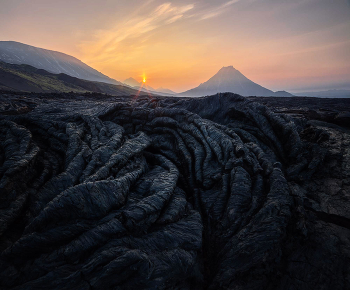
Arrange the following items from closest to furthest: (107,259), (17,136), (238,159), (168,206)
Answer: (107,259) → (168,206) → (238,159) → (17,136)

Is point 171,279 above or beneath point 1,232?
beneath

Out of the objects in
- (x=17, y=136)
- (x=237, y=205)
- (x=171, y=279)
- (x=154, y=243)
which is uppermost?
(x=17, y=136)

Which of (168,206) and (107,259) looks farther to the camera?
(168,206)

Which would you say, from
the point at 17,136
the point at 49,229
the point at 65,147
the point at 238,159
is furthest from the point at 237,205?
the point at 17,136

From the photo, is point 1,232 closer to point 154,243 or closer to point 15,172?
point 15,172

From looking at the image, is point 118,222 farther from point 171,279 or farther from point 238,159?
point 238,159

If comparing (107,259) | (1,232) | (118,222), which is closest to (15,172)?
(1,232)

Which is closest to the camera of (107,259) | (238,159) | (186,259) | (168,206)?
(107,259)
